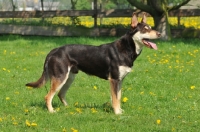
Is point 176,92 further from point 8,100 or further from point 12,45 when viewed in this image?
point 12,45

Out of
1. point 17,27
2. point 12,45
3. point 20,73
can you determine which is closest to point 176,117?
point 20,73

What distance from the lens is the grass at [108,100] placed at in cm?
668

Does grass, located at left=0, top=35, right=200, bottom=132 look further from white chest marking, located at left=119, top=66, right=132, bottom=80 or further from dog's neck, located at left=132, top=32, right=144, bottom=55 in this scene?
dog's neck, located at left=132, top=32, right=144, bottom=55

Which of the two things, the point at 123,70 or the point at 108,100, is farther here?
the point at 108,100

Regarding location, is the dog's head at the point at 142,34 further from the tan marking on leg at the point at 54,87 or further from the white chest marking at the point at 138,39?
the tan marking on leg at the point at 54,87

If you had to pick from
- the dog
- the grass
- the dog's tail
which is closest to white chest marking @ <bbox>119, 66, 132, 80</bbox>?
the dog

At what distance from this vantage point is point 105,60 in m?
7.82

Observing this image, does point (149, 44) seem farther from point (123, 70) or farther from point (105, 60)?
point (105, 60)

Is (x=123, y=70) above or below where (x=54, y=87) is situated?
above

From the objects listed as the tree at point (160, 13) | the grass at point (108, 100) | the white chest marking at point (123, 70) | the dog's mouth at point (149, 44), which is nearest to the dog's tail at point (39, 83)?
the grass at point (108, 100)

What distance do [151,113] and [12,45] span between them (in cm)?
1125

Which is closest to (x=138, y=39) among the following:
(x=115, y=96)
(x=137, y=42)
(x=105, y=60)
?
(x=137, y=42)

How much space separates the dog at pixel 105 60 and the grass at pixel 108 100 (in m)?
0.47

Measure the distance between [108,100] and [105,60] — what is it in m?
1.21
